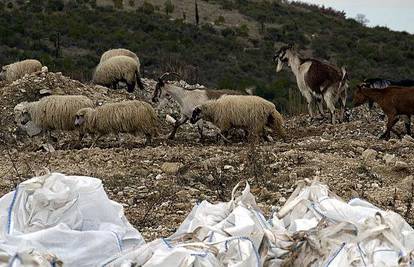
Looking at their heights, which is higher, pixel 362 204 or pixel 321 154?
pixel 362 204

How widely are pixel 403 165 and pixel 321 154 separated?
1132 mm

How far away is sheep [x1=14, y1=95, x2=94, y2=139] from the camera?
1186cm

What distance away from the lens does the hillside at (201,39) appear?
95.5 ft

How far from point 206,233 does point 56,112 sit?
8.61 m

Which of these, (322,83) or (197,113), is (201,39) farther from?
(197,113)

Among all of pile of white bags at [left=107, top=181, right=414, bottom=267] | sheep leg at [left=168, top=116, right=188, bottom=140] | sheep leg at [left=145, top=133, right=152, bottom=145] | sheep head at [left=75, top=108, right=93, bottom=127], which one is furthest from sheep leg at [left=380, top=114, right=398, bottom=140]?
pile of white bags at [left=107, top=181, right=414, bottom=267]

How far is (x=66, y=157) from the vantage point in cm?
971

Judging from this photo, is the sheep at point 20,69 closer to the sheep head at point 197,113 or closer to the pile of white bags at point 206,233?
the sheep head at point 197,113

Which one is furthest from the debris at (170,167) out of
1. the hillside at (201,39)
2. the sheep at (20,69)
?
the hillside at (201,39)

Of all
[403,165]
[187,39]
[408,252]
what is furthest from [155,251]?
[187,39]

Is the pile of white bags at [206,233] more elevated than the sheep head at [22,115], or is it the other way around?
the pile of white bags at [206,233]

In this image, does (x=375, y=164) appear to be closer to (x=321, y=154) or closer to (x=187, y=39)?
(x=321, y=154)

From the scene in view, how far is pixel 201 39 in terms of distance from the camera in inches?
1422

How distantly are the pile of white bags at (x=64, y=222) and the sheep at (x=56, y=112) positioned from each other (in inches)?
309
